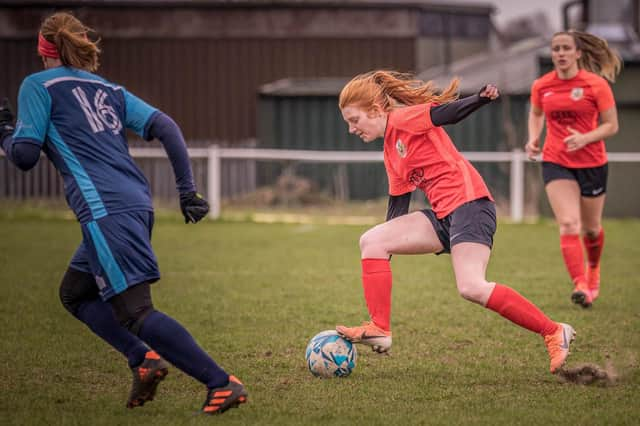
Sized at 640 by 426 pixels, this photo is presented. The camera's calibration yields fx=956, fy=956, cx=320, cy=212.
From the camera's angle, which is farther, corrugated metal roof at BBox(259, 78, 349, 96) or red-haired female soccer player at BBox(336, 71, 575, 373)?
corrugated metal roof at BBox(259, 78, 349, 96)

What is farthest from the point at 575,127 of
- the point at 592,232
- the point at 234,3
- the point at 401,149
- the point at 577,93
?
the point at 234,3

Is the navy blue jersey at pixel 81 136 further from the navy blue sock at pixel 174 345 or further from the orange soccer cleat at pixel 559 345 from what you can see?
the orange soccer cleat at pixel 559 345

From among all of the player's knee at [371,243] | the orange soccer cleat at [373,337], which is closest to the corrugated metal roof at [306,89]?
the player's knee at [371,243]

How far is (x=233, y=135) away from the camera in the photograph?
2483 centimetres

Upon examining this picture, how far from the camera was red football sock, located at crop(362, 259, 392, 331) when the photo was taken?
523 cm

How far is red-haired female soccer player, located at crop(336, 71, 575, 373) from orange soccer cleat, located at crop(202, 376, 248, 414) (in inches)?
42.3

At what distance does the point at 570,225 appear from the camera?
25.6 ft

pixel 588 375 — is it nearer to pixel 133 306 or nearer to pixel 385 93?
pixel 385 93

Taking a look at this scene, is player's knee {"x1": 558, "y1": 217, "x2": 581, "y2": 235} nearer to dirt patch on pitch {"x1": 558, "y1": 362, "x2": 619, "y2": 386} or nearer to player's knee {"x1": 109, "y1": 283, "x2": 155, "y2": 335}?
dirt patch on pitch {"x1": 558, "y1": 362, "x2": 619, "y2": 386}

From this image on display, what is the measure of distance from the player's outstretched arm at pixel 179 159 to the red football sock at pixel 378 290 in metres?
1.22

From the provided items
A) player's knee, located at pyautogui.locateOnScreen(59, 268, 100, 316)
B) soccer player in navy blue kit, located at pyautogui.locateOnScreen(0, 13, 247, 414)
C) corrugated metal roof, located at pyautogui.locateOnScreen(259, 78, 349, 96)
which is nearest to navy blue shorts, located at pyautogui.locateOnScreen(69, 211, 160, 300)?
soccer player in navy blue kit, located at pyautogui.locateOnScreen(0, 13, 247, 414)

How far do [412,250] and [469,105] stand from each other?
1.01m

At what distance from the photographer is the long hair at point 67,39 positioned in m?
4.32

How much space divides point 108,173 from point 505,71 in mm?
18518
